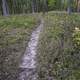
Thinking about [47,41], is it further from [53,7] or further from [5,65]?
[53,7]

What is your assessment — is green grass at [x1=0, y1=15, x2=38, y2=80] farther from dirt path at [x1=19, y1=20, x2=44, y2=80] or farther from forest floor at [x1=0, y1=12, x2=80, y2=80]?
dirt path at [x1=19, y1=20, x2=44, y2=80]

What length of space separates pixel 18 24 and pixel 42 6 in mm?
20026

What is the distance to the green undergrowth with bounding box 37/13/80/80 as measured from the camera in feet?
31.7

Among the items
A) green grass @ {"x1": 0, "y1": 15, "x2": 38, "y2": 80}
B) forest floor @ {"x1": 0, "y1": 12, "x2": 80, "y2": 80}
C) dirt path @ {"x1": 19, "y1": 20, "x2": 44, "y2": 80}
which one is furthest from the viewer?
green grass @ {"x1": 0, "y1": 15, "x2": 38, "y2": 80}

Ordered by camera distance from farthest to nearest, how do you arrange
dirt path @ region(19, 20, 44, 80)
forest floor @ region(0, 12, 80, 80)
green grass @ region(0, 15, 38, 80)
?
green grass @ region(0, 15, 38, 80) < forest floor @ region(0, 12, 80, 80) < dirt path @ region(19, 20, 44, 80)

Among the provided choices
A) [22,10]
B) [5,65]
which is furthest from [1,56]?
[22,10]

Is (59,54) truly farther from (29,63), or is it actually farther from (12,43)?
(12,43)

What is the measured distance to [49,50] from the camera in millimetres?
11914

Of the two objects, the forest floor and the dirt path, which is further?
the forest floor

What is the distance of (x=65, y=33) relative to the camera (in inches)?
574

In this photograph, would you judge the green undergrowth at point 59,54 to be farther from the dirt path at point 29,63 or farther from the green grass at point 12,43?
the green grass at point 12,43

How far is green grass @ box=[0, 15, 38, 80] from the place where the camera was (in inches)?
397

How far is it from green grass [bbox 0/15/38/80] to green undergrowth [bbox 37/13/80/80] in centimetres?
119

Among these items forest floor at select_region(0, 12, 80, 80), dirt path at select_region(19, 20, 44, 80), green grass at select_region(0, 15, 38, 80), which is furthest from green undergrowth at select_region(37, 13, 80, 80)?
green grass at select_region(0, 15, 38, 80)
